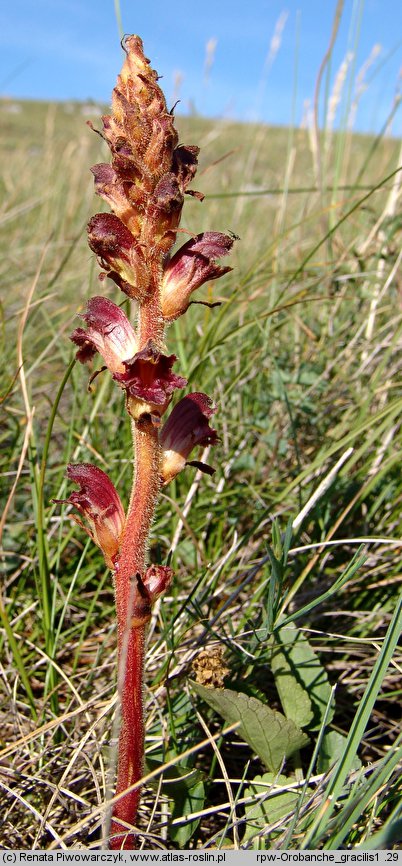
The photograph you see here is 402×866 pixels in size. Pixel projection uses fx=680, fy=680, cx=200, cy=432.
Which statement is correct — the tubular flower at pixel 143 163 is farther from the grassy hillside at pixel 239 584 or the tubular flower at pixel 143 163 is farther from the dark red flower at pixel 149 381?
the grassy hillside at pixel 239 584

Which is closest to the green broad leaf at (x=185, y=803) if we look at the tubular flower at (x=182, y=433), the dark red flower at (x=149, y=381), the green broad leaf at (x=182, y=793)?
the green broad leaf at (x=182, y=793)

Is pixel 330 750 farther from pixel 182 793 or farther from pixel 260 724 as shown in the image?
pixel 182 793

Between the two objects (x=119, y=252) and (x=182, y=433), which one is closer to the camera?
(x=119, y=252)

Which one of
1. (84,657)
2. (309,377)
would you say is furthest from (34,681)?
(309,377)

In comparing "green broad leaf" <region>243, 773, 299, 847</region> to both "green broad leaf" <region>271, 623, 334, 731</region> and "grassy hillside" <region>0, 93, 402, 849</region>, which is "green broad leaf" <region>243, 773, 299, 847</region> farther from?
"green broad leaf" <region>271, 623, 334, 731</region>

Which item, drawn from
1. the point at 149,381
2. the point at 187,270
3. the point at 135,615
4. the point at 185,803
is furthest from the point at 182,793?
the point at 187,270

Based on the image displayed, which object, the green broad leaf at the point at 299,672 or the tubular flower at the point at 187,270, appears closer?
the tubular flower at the point at 187,270

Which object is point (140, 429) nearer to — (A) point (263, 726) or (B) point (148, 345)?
(B) point (148, 345)
